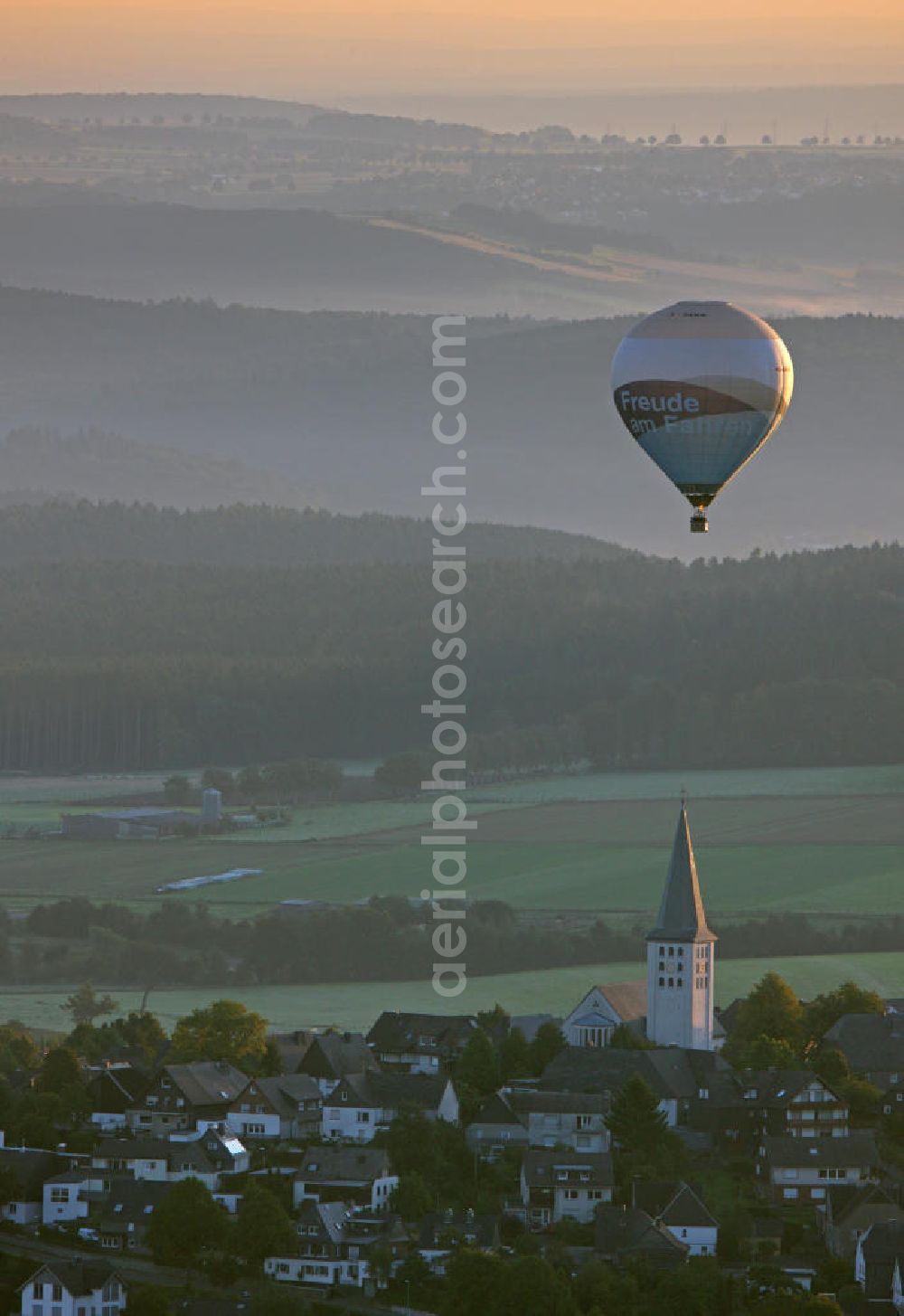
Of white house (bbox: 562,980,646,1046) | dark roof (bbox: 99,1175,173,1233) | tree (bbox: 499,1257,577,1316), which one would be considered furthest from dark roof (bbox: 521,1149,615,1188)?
white house (bbox: 562,980,646,1046)

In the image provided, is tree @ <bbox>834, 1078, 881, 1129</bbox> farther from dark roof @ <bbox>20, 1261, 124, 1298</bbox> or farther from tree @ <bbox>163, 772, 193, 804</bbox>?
tree @ <bbox>163, 772, 193, 804</bbox>

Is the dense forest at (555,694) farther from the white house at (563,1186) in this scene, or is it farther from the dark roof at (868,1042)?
the white house at (563,1186)

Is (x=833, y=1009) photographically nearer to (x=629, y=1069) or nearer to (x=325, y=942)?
(x=629, y=1069)

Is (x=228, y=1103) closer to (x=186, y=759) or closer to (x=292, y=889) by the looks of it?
(x=292, y=889)

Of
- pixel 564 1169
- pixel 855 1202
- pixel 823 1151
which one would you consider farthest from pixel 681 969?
pixel 855 1202

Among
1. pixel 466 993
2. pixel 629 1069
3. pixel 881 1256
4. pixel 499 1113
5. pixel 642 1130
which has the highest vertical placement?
pixel 466 993

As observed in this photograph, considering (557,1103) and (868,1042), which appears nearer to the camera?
(557,1103)
